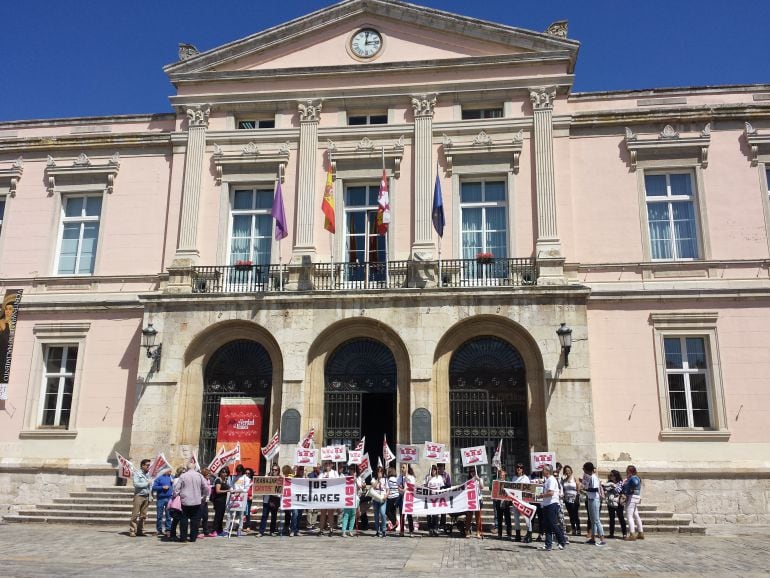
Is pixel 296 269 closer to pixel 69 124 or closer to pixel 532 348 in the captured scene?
pixel 532 348

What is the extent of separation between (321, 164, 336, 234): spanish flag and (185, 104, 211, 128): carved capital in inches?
195

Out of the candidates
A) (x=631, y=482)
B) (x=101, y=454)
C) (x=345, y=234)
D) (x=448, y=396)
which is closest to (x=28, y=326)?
(x=101, y=454)

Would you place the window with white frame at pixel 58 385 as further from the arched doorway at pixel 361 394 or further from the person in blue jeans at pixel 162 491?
the arched doorway at pixel 361 394

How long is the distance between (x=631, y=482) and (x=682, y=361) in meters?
5.53

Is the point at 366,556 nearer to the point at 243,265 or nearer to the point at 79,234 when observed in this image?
the point at 243,265

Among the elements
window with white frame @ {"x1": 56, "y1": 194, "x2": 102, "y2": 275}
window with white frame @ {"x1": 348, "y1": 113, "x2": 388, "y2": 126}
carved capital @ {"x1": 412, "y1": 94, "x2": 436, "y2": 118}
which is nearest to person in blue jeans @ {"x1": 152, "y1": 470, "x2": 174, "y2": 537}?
window with white frame @ {"x1": 56, "y1": 194, "x2": 102, "y2": 275}

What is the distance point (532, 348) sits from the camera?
62.4ft

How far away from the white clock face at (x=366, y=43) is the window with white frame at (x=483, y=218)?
208 inches

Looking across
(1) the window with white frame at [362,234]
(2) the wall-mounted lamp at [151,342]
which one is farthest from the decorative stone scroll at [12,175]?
(1) the window with white frame at [362,234]

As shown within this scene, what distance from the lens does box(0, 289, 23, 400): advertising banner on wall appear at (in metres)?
21.0

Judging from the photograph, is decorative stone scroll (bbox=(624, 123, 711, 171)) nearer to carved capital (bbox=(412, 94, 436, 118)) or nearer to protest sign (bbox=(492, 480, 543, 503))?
carved capital (bbox=(412, 94, 436, 118))

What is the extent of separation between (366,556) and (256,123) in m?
14.7

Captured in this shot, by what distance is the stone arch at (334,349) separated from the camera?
19094mm

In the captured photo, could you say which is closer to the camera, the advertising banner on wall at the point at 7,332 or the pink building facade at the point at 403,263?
the pink building facade at the point at 403,263
